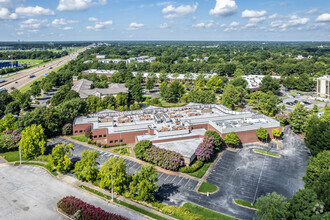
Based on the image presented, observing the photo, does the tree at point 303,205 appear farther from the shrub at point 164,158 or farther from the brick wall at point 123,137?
the brick wall at point 123,137

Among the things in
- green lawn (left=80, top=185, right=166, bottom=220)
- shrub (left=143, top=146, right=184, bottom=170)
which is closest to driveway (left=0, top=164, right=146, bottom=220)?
green lawn (left=80, top=185, right=166, bottom=220)

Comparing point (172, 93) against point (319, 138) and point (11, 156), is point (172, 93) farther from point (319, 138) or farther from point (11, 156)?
point (11, 156)

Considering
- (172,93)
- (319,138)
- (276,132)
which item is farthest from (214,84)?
(319,138)

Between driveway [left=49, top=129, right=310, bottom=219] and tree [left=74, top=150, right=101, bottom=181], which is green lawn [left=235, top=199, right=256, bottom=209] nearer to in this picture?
driveway [left=49, top=129, right=310, bottom=219]

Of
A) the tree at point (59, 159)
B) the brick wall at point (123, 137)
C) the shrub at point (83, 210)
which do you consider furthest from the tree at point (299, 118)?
the tree at point (59, 159)

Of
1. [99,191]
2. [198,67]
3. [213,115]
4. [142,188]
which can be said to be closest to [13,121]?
[99,191]

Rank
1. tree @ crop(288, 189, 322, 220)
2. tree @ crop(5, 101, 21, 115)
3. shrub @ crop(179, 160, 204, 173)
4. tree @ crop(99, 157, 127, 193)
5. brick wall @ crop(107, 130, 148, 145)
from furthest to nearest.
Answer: tree @ crop(5, 101, 21, 115), brick wall @ crop(107, 130, 148, 145), shrub @ crop(179, 160, 204, 173), tree @ crop(99, 157, 127, 193), tree @ crop(288, 189, 322, 220)
